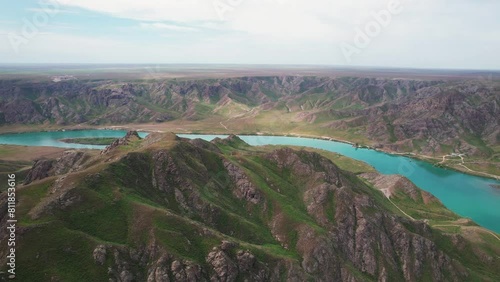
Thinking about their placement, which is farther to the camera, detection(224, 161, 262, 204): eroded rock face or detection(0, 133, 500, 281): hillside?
detection(224, 161, 262, 204): eroded rock face

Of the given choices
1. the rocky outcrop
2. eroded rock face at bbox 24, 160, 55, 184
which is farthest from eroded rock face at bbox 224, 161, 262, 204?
eroded rock face at bbox 24, 160, 55, 184

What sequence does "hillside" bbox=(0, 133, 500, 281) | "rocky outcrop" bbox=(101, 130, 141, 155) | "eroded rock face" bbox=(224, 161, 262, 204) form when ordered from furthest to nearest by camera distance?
1. "rocky outcrop" bbox=(101, 130, 141, 155)
2. "eroded rock face" bbox=(224, 161, 262, 204)
3. "hillside" bbox=(0, 133, 500, 281)

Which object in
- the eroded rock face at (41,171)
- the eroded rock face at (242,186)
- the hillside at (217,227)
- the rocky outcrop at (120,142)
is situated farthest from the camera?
the rocky outcrop at (120,142)

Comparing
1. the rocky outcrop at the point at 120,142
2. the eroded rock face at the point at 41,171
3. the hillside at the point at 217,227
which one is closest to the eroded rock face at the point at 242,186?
the hillside at the point at 217,227

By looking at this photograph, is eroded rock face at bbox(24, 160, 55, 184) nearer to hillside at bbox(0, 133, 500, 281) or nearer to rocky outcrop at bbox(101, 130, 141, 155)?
hillside at bbox(0, 133, 500, 281)

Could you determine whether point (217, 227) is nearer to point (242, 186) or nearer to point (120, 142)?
point (242, 186)

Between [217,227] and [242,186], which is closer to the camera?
[217,227]

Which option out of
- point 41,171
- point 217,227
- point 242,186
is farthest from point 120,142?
point 217,227

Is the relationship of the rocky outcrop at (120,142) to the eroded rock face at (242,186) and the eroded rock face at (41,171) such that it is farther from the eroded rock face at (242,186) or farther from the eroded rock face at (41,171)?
the eroded rock face at (242,186)

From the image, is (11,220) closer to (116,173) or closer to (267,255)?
(116,173)

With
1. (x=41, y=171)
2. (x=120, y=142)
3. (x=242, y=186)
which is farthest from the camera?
(x=120, y=142)
